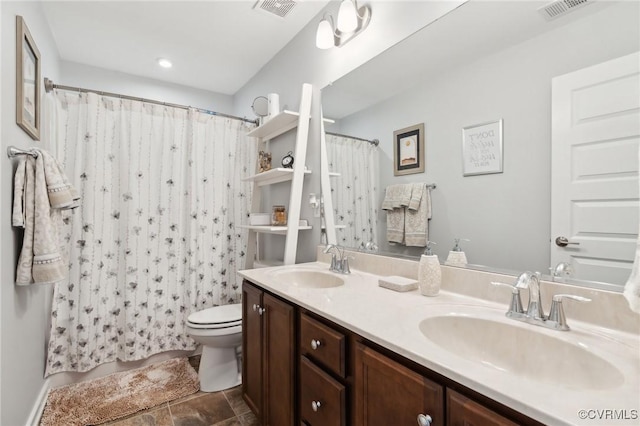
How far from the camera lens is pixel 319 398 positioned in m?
1.05

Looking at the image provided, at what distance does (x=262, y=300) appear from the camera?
4.76ft

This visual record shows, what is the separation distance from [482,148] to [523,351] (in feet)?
2.32

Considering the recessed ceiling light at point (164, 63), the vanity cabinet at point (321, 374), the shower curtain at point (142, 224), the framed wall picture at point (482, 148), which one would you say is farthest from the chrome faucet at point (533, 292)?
the recessed ceiling light at point (164, 63)

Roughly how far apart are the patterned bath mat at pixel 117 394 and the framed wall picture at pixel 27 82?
1.57m

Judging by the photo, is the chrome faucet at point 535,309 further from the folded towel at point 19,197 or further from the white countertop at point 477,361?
the folded towel at point 19,197

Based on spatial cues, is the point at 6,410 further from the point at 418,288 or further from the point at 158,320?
the point at 418,288

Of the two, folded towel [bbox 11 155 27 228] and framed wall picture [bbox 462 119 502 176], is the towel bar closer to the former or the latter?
folded towel [bbox 11 155 27 228]

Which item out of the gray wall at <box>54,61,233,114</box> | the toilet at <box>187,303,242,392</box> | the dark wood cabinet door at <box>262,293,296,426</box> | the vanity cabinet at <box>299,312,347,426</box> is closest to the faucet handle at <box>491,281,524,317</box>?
the vanity cabinet at <box>299,312,347,426</box>

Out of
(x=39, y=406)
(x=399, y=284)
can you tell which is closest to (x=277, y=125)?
(x=399, y=284)

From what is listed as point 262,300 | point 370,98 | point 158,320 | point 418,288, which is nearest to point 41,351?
point 158,320

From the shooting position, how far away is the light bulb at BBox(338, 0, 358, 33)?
160 cm

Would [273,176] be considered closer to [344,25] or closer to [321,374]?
[344,25]

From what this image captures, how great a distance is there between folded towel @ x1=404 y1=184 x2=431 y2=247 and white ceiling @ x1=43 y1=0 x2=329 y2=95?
1.51 metres

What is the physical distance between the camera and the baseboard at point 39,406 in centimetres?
157
